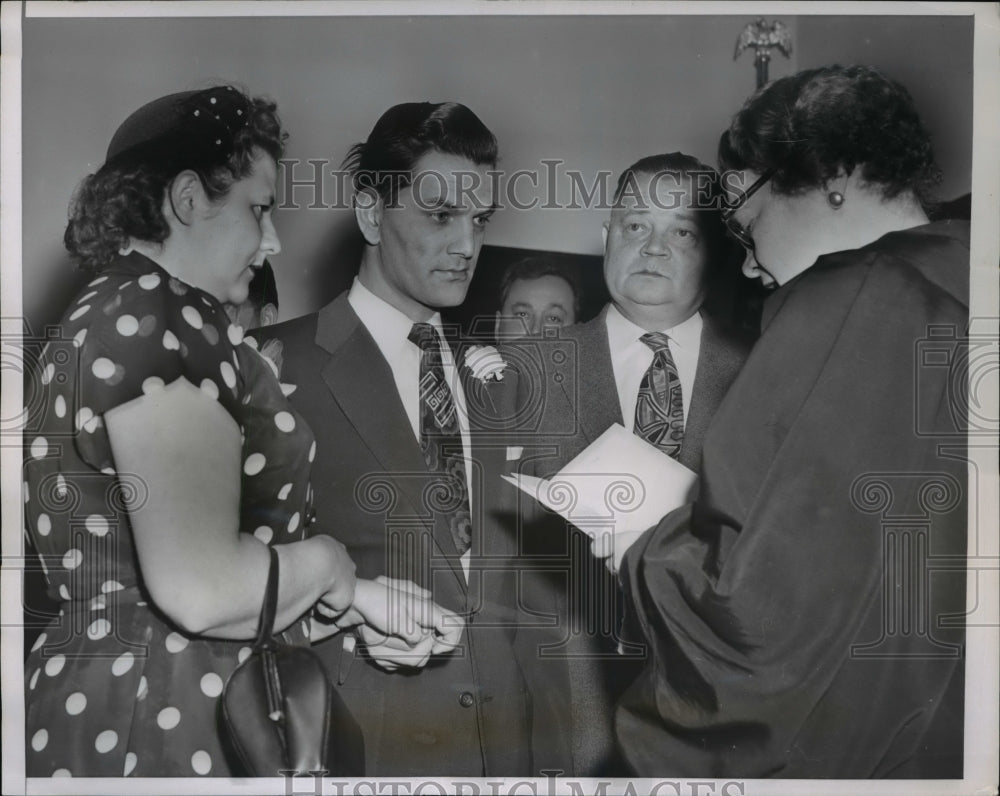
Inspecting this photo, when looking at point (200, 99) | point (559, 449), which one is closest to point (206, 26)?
point (200, 99)

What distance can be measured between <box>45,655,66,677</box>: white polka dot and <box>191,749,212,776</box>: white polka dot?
14.3 inches

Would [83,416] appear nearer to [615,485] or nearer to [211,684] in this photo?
[211,684]

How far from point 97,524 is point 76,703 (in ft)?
1.32

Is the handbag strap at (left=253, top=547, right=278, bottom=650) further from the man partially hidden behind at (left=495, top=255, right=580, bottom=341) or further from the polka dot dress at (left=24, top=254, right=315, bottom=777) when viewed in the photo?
the man partially hidden behind at (left=495, top=255, right=580, bottom=341)

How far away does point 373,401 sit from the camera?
2.19 m

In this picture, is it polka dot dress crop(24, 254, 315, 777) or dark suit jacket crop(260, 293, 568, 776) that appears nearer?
polka dot dress crop(24, 254, 315, 777)

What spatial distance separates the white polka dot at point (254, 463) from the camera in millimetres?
2088

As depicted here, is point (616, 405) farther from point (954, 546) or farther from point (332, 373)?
point (954, 546)

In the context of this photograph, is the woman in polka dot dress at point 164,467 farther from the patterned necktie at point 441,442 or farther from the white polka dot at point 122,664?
the patterned necktie at point 441,442

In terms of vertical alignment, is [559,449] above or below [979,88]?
below

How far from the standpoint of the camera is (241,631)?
6.83 ft

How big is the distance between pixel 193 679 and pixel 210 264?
2.94 feet

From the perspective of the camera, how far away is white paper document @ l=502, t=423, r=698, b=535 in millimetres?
2217

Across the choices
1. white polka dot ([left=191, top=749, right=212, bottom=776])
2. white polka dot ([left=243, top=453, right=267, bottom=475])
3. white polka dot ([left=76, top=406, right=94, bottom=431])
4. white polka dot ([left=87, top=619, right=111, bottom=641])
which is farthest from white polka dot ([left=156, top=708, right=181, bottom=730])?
white polka dot ([left=76, top=406, right=94, bottom=431])
